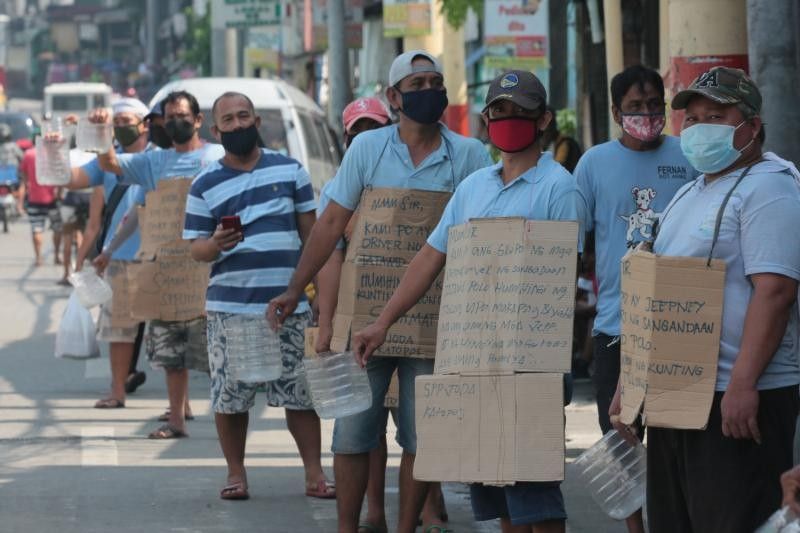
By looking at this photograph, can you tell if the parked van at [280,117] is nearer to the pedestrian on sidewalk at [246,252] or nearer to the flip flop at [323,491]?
the pedestrian on sidewalk at [246,252]

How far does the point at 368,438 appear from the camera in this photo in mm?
7004

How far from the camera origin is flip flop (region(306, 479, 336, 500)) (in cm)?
845

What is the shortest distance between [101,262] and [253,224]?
285cm

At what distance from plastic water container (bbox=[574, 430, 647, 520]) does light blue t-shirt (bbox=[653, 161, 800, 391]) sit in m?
0.81

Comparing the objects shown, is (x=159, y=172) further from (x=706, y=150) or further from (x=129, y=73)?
(x=129, y=73)

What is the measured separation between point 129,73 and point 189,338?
328 ft

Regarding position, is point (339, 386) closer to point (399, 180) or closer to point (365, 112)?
point (399, 180)

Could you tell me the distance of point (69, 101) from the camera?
60.0 meters

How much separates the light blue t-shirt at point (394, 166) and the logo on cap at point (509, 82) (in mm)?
1048

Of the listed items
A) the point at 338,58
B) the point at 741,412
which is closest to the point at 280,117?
the point at 338,58

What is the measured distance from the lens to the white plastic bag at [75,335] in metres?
12.1

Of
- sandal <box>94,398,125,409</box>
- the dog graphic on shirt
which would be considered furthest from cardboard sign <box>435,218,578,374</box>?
sandal <box>94,398,125,409</box>

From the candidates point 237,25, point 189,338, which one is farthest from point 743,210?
point 237,25

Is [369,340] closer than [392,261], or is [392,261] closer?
[369,340]
